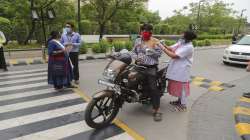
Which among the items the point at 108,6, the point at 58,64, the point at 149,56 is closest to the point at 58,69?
the point at 58,64

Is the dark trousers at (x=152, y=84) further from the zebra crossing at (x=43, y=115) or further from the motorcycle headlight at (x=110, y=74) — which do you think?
the zebra crossing at (x=43, y=115)

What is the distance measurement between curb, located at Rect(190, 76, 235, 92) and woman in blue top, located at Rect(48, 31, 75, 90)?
390 cm

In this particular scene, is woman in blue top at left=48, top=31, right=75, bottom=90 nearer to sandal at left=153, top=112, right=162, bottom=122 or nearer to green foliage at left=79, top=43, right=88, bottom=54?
sandal at left=153, top=112, right=162, bottom=122

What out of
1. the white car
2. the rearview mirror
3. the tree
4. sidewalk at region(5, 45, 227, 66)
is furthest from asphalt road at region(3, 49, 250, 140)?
the tree

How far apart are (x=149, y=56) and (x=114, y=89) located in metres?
0.94

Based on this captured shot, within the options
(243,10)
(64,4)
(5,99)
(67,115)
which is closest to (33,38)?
(64,4)

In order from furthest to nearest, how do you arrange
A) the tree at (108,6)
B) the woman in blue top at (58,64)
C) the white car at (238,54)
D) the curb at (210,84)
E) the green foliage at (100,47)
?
the tree at (108,6), the green foliage at (100,47), the white car at (238,54), the curb at (210,84), the woman in blue top at (58,64)

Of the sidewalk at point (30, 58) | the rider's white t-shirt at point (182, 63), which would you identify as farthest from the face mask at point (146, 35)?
the sidewalk at point (30, 58)

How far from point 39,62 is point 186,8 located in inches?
1223

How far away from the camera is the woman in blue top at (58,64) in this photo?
20.7 ft

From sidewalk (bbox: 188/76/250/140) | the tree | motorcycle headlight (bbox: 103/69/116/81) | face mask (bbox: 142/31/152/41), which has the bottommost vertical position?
sidewalk (bbox: 188/76/250/140)

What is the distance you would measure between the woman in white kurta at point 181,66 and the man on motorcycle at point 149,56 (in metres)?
0.21

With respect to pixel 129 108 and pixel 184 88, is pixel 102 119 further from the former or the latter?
pixel 184 88

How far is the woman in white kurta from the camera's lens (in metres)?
5.00
